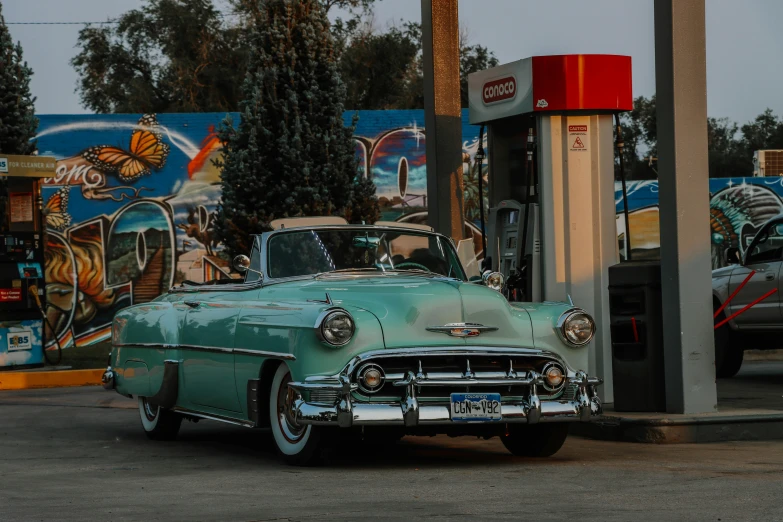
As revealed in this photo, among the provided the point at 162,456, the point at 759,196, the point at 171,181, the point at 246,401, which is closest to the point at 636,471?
the point at 246,401

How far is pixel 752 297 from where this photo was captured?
15086mm

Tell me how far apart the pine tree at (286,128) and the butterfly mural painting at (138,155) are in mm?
7938

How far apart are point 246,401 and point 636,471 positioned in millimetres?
2545

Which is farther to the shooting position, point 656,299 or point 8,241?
point 8,241

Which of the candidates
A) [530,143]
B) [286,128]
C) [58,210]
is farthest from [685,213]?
[58,210]

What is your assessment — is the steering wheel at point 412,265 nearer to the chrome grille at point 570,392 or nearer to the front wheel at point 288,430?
the front wheel at point 288,430

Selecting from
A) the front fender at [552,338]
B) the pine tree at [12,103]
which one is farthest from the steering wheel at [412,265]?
the pine tree at [12,103]

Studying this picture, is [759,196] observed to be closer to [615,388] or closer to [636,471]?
[615,388]

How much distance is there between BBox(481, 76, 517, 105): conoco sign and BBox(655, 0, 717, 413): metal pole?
2066 millimetres

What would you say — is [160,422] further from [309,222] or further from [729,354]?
[729,354]

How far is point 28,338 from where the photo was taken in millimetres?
17531

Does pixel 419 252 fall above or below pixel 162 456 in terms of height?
above

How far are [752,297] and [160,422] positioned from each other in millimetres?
7736

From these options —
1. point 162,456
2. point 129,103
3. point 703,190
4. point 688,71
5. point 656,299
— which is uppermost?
point 129,103
